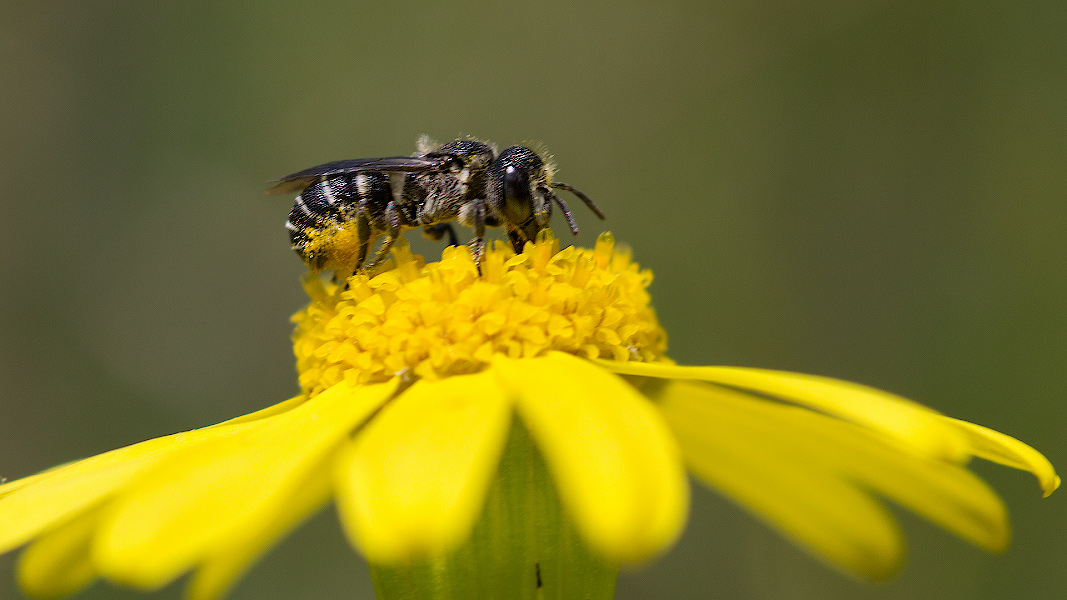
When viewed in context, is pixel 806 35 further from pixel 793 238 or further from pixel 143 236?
pixel 143 236

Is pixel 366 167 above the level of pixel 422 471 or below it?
above

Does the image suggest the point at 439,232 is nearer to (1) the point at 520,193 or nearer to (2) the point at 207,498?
(1) the point at 520,193

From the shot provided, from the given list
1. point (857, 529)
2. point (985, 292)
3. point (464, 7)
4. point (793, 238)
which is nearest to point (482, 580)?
point (857, 529)

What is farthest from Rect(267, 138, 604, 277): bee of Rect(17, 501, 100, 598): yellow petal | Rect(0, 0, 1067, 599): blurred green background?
Rect(0, 0, 1067, 599): blurred green background

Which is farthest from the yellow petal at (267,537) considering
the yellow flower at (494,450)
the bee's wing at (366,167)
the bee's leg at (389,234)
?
the bee's wing at (366,167)

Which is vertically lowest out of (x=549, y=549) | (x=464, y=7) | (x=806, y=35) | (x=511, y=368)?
(x=549, y=549)

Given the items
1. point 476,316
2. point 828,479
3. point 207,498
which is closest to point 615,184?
point 476,316
